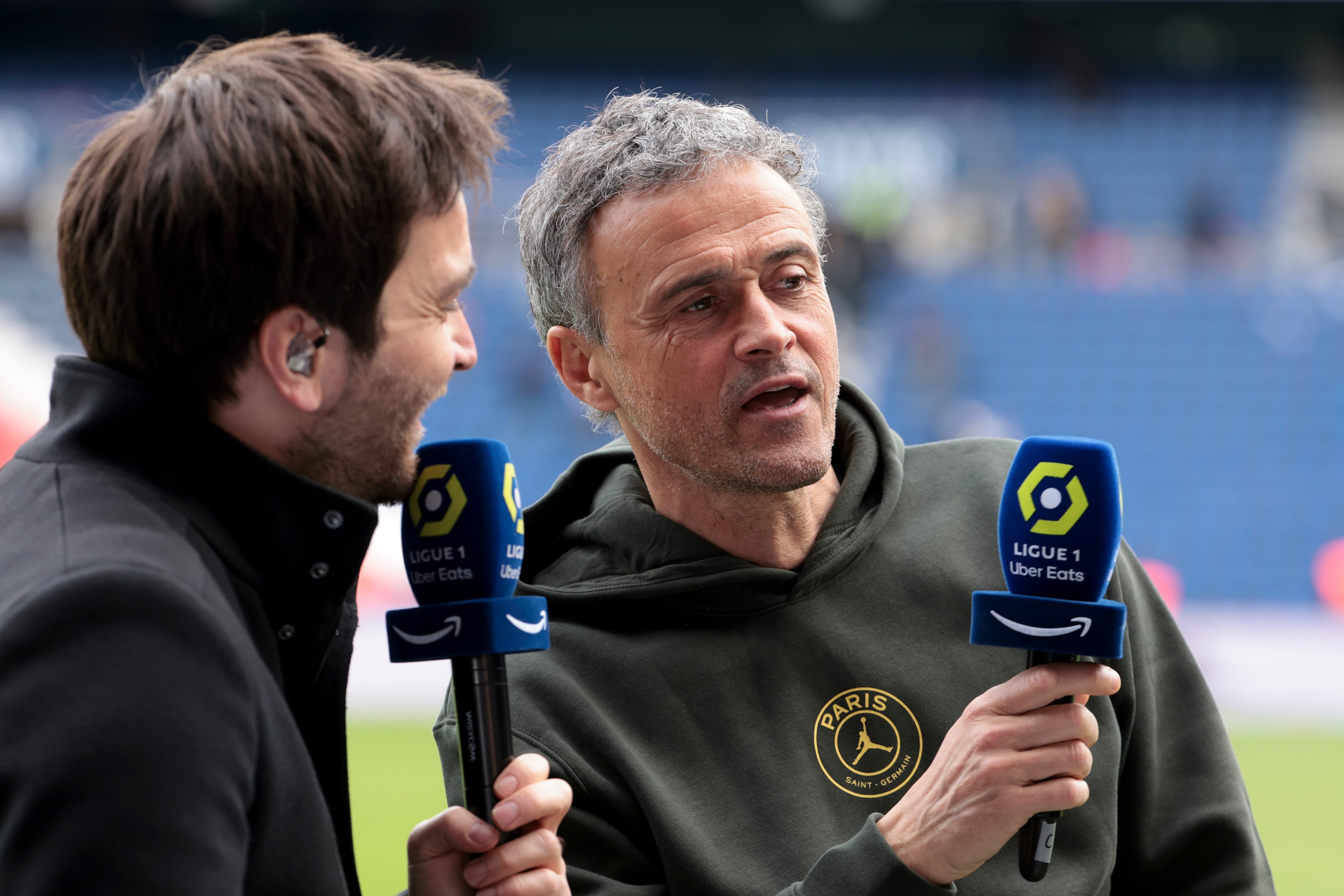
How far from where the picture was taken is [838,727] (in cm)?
200

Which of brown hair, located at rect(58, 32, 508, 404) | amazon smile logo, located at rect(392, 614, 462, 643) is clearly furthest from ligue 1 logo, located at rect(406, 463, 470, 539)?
brown hair, located at rect(58, 32, 508, 404)

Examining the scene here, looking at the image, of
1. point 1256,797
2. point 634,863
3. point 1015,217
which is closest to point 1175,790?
point 634,863

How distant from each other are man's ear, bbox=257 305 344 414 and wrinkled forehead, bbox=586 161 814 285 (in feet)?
2.67

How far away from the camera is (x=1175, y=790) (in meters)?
2.03

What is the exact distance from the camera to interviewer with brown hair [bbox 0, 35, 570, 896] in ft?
3.72

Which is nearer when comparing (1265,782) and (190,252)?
(190,252)

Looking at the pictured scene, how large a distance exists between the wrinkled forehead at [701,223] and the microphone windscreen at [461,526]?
0.62m

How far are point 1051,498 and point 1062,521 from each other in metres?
0.04

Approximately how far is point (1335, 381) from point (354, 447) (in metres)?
13.1

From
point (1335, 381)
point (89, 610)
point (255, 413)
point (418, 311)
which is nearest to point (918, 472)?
point (418, 311)

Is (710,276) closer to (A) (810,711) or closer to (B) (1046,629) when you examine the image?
(A) (810,711)

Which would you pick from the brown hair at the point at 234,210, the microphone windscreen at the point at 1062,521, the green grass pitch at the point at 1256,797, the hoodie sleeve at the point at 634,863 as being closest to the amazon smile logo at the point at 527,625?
the hoodie sleeve at the point at 634,863

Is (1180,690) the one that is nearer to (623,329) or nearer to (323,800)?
(623,329)

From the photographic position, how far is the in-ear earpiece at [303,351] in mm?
1441
